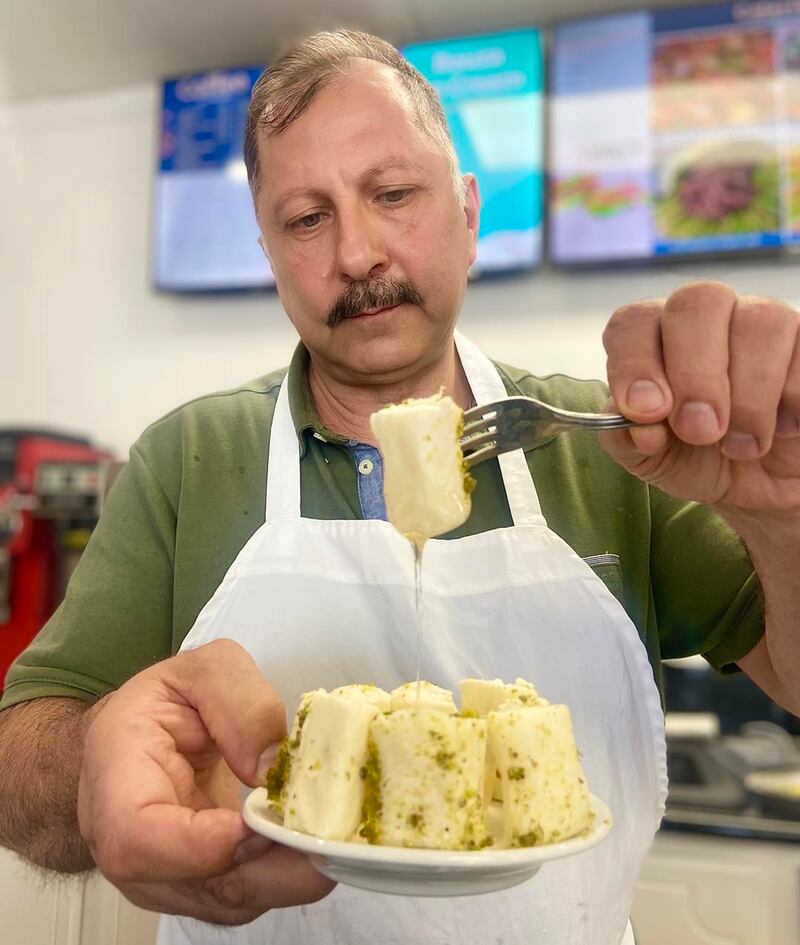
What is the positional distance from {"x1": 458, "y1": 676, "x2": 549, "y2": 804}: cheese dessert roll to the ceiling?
1.21 m

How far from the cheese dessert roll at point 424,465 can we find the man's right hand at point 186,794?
0.15 meters

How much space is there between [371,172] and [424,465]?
393mm

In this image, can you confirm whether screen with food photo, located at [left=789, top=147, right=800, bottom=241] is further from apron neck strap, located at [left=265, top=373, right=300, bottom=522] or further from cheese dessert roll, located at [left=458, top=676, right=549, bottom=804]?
cheese dessert roll, located at [left=458, top=676, right=549, bottom=804]

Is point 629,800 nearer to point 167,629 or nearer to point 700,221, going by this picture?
point 167,629

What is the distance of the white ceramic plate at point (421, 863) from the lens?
408mm

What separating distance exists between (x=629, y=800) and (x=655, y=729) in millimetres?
64

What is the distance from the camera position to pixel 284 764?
521 millimetres

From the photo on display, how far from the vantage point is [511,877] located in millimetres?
456

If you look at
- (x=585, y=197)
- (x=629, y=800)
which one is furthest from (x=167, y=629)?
(x=585, y=197)

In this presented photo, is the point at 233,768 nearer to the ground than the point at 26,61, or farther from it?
nearer to the ground

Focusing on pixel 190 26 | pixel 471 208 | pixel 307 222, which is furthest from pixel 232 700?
pixel 190 26

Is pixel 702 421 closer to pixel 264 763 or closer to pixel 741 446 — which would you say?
pixel 741 446

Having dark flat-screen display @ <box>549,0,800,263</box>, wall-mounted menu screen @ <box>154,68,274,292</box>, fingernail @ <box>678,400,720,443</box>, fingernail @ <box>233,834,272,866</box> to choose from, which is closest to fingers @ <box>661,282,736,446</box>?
fingernail @ <box>678,400,720,443</box>

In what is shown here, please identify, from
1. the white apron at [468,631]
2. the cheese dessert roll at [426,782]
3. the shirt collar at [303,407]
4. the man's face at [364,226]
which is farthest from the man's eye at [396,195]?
the cheese dessert roll at [426,782]
